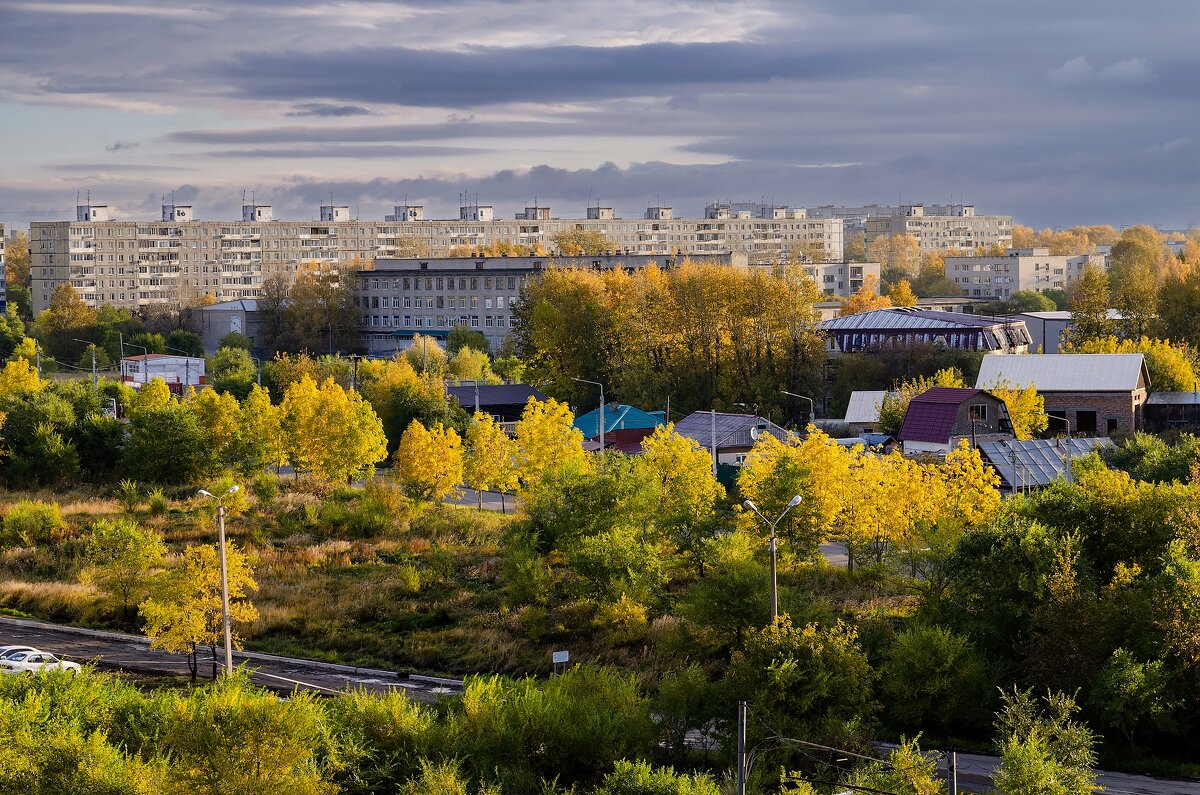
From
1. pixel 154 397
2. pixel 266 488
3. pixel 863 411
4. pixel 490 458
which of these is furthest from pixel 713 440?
pixel 154 397

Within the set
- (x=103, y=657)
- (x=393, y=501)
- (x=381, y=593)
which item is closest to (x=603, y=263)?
(x=393, y=501)

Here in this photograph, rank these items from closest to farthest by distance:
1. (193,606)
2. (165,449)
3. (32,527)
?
(193,606) → (32,527) → (165,449)

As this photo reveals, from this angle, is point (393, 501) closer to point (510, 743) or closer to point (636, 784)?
point (510, 743)

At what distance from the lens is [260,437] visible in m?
54.3

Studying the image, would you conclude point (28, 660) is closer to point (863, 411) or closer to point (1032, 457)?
point (1032, 457)

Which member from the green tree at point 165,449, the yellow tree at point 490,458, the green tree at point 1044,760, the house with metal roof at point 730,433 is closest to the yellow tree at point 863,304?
the house with metal roof at point 730,433

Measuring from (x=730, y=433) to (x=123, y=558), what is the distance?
956 inches

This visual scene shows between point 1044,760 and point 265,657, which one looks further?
point 265,657

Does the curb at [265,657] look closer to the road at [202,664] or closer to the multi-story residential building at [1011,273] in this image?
the road at [202,664]

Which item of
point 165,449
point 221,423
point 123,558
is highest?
point 221,423

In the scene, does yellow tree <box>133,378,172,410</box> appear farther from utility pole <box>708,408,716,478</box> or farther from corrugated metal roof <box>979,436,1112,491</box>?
corrugated metal roof <box>979,436,1112,491</box>

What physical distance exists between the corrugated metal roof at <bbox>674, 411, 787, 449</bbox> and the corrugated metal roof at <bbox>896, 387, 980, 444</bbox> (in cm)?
459

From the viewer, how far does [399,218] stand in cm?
17238

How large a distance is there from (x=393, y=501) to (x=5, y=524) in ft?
41.0
